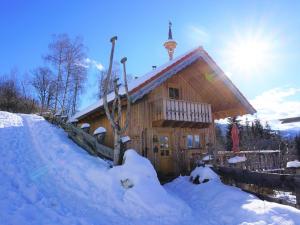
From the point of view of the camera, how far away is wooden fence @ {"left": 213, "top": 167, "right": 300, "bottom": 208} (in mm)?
8230

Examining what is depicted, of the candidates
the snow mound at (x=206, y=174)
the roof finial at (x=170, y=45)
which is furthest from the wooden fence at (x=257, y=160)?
the roof finial at (x=170, y=45)

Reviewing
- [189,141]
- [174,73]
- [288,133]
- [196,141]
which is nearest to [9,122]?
[189,141]

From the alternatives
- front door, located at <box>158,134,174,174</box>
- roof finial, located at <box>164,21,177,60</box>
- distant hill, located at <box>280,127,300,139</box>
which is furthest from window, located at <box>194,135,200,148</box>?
distant hill, located at <box>280,127,300,139</box>

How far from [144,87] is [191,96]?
16.2ft

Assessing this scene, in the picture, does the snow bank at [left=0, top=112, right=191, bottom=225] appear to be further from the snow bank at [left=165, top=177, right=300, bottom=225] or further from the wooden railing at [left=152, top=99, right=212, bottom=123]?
the wooden railing at [left=152, top=99, right=212, bottom=123]

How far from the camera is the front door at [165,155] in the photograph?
14.5m

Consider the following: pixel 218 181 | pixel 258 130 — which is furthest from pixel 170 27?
pixel 258 130

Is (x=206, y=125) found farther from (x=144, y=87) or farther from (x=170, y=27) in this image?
(x=170, y=27)

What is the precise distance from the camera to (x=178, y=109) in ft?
46.4

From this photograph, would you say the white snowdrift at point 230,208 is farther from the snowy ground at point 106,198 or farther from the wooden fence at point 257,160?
the wooden fence at point 257,160

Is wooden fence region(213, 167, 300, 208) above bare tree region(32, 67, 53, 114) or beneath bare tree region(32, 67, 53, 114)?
beneath

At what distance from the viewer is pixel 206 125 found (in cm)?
1606

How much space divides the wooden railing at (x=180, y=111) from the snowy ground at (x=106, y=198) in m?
3.86

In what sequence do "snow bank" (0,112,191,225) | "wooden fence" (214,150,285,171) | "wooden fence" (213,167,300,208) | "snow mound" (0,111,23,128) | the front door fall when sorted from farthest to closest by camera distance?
"snow mound" (0,111,23,128) < the front door < "wooden fence" (214,150,285,171) < "wooden fence" (213,167,300,208) < "snow bank" (0,112,191,225)
